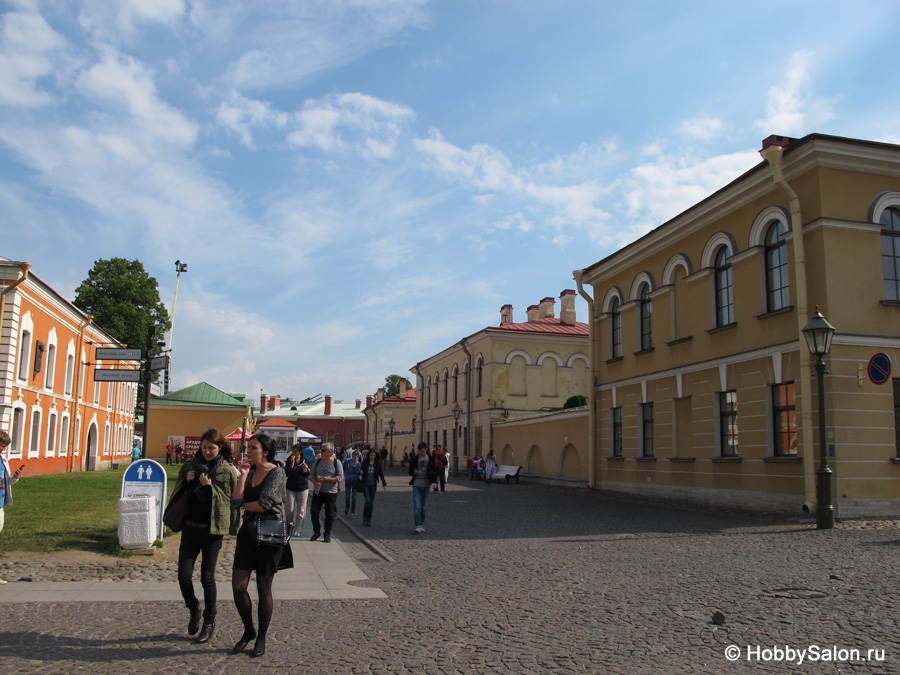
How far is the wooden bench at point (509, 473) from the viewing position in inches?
1363

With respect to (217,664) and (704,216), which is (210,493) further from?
(704,216)

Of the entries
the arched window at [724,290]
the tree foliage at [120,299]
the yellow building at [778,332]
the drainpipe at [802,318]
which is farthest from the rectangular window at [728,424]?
the tree foliage at [120,299]

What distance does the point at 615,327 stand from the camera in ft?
86.3

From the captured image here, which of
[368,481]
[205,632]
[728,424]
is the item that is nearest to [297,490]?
[368,481]

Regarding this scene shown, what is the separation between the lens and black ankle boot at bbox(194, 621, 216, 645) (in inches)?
243

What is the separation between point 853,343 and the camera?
52.2ft

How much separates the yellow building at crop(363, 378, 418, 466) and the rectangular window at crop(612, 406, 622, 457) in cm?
3465

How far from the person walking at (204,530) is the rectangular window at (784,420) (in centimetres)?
1394

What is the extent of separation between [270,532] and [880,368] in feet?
44.1

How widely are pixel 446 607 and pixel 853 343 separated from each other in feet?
39.6

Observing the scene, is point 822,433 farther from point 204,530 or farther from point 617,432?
point 617,432

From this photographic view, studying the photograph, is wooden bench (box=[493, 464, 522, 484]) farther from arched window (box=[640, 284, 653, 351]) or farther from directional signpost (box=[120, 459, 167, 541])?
directional signpost (box=[120, 459, 167, 541])

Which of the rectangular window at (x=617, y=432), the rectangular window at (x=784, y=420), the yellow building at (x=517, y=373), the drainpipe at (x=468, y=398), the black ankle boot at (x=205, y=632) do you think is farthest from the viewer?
the drainpipe at (x=468, y=398)

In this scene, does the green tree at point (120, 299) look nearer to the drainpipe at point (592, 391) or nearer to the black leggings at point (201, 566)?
the drainpipe at point (592, 391)
